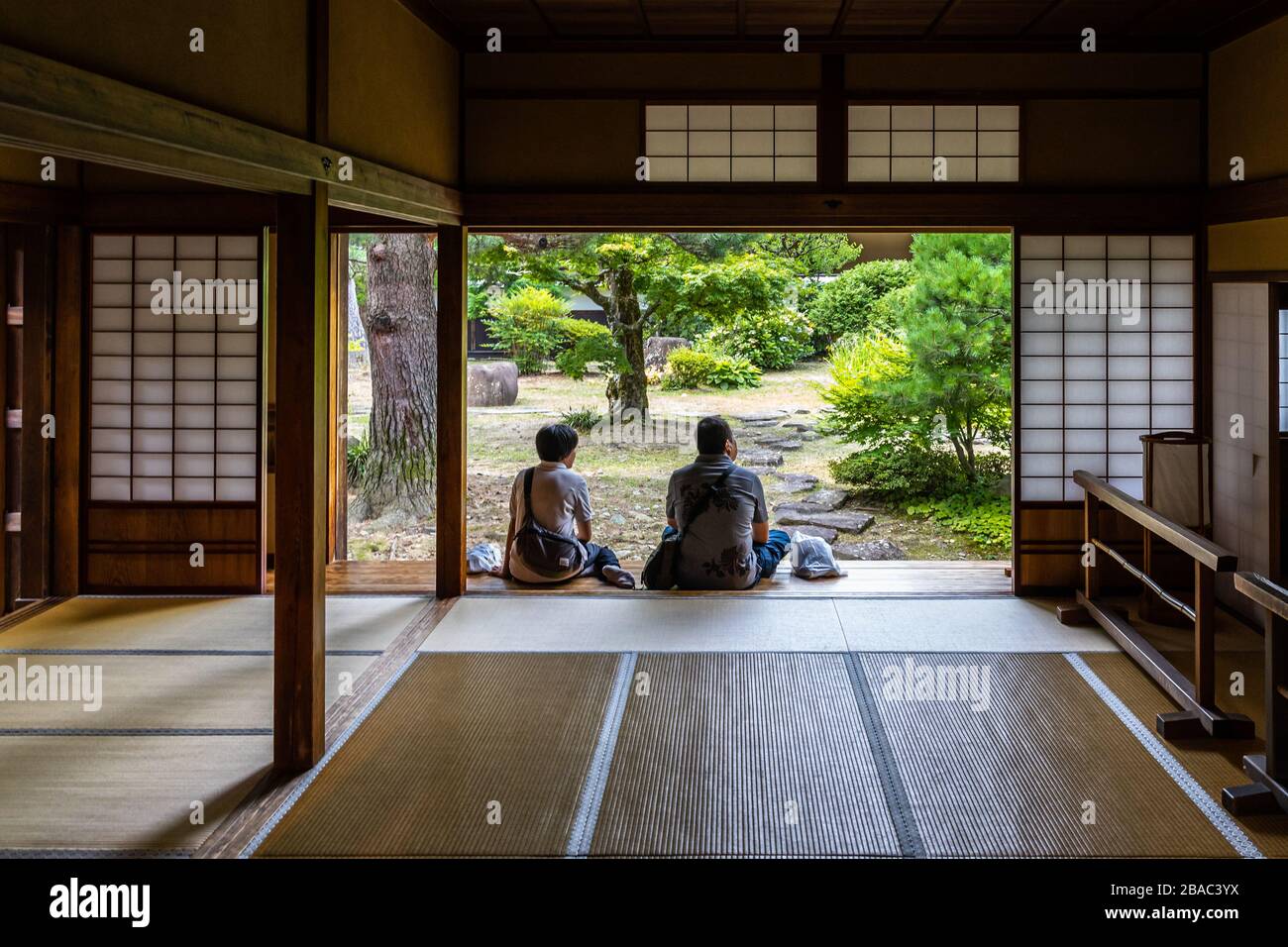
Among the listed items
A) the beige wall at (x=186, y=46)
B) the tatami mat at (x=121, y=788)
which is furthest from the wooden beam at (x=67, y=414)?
the beige wall at (x=186, y=46)

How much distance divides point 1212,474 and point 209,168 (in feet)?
17.2

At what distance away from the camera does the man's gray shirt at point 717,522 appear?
18.3ft

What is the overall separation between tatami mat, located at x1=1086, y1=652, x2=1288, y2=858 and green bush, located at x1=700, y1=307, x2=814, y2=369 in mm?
9497

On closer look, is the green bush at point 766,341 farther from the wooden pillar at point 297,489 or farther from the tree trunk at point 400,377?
the wooden pillar at point 297,489

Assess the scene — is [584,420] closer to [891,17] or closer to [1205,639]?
[891,17]

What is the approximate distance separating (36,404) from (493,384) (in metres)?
7.99

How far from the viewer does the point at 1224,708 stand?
4.02 meters

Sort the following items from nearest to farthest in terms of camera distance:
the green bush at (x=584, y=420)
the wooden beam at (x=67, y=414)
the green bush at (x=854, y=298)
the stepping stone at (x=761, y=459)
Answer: the wooden beam at (x=67, y=414) < the stepping stone at (x=761, y=459) < the green bush at (x=584, y=420) < the green bush at (x=854, y=298)

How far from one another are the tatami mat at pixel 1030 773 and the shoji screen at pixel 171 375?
3.68m

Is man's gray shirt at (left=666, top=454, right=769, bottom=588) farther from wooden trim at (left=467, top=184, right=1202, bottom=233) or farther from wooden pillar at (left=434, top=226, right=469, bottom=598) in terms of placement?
wooden trim at (left=467, top=184, right=1202, bottom=233)

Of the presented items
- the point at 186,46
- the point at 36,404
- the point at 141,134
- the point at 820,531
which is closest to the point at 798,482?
the point at 820,531

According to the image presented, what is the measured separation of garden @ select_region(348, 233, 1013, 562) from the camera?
950 cm

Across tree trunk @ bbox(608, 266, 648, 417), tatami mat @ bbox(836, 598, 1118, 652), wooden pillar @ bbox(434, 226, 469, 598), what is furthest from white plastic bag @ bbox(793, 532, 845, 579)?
tree trunk @ bbox(608, 266, 648, 417)
